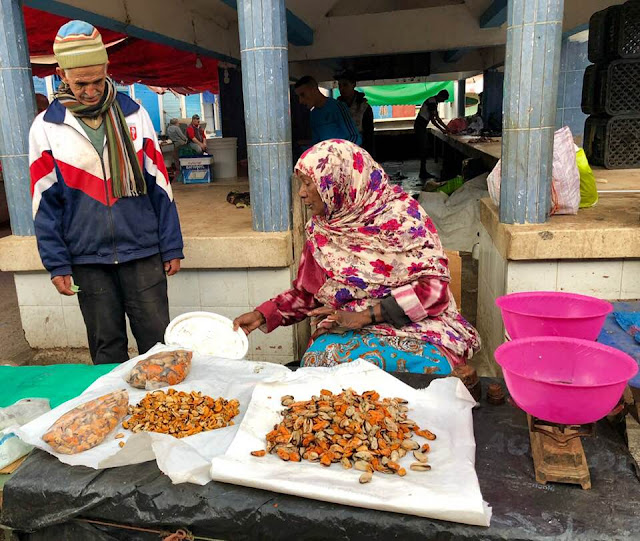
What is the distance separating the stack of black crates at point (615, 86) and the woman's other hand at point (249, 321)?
12.8 feet

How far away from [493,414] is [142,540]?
948mm

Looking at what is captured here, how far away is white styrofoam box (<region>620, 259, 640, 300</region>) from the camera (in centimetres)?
300

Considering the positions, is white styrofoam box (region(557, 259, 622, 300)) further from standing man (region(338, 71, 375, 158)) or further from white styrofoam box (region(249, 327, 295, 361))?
standing man (region(338, 71, 375, 158))

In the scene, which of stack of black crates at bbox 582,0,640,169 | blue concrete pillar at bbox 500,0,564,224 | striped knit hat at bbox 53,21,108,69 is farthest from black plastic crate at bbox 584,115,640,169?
striped knit hat at bbox 53,21,108,69

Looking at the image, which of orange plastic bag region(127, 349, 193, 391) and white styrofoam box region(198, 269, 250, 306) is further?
white styrofoam box region(198, 269, 250, 306)

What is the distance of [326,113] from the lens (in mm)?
5105

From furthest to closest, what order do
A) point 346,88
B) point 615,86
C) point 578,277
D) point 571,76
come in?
1. point 571,76
2. point 346,88
3. point 615,86
4. point 578,277

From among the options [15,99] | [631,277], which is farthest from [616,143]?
[15,99]

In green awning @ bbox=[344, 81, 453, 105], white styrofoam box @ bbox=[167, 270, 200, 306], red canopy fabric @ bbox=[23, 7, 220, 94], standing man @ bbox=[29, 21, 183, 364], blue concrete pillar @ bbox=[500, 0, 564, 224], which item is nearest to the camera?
standing man @ bbox=[29, 21, 183, 364]

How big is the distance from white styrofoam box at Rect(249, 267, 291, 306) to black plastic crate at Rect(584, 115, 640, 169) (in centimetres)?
332

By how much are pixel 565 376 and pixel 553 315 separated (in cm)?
25

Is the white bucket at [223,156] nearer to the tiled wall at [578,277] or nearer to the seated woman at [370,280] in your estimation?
the tiled wall at [578,277]

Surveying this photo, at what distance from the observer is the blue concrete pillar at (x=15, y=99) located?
328 cm

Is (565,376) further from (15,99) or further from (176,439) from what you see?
(15,99)
